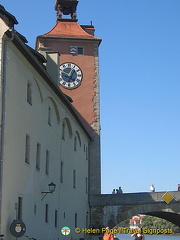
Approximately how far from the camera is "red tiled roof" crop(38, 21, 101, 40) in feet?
133

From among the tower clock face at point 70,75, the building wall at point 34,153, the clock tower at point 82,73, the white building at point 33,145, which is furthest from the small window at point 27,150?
the tower clock face at point 70,75

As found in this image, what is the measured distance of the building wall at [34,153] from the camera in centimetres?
1839

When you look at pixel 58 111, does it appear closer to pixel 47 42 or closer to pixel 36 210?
pixel 36 210

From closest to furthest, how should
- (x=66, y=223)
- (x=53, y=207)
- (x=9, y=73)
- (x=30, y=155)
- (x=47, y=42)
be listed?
(x=9, y=73)
(x=30, y=155)
(x=53, y=207)
(x=66, y=223)
(x=47, y=42)

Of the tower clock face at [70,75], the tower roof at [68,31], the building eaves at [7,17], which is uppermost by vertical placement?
the tower roof at [68,31]

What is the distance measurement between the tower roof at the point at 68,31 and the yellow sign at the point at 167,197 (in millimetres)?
13769

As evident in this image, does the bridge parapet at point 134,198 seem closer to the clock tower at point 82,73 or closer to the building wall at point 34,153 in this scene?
the clock tower at point 82,73

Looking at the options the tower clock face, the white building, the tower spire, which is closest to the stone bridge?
the white building

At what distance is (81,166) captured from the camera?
3494 cm

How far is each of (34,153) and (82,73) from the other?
18.6 m

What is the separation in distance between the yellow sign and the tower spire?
1753 cm

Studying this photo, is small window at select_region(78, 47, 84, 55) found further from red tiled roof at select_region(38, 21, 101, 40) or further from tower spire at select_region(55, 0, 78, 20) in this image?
tower spire at select_region(55, 0, 78, 20)

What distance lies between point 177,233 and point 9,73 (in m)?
93.3

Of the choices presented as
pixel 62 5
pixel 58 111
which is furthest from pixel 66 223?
pixel 62 5
